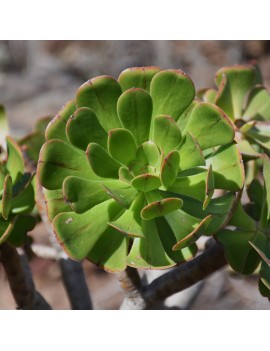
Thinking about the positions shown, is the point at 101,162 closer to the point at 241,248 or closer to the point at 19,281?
the point at 241,248

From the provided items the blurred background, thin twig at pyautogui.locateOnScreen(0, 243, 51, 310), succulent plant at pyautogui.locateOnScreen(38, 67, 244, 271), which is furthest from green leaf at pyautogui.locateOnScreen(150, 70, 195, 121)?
the blurred background

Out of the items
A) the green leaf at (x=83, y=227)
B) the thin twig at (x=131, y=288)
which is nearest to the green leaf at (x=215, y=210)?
the green leaf at (x=83, y=227)

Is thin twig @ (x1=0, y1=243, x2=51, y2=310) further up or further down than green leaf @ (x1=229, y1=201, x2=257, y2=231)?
further down

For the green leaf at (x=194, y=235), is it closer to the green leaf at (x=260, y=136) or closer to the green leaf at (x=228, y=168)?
the green leaf at (x=228, y=168)

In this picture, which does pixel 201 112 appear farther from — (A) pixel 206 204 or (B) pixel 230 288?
(B) pixel 230 288

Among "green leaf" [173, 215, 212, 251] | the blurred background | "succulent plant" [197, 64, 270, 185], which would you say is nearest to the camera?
"green leaf" [173, 215, 212, 251]

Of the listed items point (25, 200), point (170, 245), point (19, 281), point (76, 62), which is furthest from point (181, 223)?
point (76, 62)

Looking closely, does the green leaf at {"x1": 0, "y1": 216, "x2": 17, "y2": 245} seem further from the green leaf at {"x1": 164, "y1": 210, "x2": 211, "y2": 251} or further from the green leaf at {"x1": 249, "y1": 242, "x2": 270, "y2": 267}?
the green leaf at {"x1": 249, "y1": 242, "x2": 270, "y2": 267}
